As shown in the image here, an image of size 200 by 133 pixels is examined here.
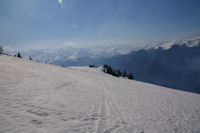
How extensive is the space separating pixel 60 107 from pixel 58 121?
4.65ft

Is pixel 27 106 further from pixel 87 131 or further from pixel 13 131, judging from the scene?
pixel 87 131

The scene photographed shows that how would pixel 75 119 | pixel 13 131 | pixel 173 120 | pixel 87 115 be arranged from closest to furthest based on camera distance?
pixel 13 131
pixel 75 119
pixel 87 115
pixel 173 120

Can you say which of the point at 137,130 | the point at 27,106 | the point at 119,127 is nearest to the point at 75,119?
the point at 119,127

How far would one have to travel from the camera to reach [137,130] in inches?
212

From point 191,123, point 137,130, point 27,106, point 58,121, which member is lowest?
point 191,123

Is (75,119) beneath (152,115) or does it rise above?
above

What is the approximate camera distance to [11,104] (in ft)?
17.7

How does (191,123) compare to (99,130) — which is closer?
(99,130)

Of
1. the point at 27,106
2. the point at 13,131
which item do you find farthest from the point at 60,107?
the point at 13,131

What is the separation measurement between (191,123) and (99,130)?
25.2ft

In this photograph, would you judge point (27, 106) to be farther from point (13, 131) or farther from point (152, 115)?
point (152, 115)

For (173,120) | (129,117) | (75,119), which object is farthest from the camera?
(173,120)

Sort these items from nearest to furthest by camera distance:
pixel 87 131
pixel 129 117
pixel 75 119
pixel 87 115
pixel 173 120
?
pixel 87 131, pixel 75 119, pixel 87 115, pixel 129 117, pixel 173 120

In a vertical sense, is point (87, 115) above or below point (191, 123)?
above
